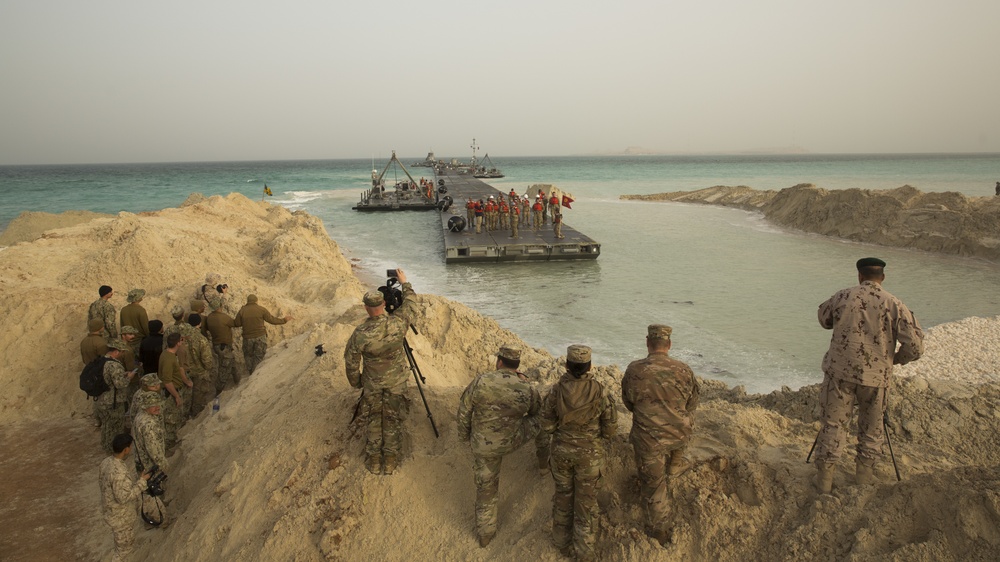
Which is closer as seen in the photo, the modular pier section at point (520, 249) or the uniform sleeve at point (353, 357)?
the uniform sleeve at point (353, 357)

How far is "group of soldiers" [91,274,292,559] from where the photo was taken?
5.34 m

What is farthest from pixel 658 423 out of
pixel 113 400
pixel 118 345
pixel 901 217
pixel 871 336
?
pixel 901 217

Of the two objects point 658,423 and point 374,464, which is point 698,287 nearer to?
point 658,423

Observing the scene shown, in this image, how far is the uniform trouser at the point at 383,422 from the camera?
16.8ft

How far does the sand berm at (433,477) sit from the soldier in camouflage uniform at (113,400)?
569 mm

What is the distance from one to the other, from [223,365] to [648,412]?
7137mm

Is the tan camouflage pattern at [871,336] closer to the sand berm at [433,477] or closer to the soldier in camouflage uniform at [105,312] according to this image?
the sand berm at [433,477]

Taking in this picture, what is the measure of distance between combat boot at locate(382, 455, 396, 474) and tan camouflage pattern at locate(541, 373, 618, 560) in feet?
5.44

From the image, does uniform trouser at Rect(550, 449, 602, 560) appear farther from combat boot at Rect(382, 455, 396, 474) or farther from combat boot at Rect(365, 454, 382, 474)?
combat boot at Rect(365, 454, 382, 474)

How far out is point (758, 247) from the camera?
82.8 feet

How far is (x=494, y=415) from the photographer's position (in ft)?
14.8

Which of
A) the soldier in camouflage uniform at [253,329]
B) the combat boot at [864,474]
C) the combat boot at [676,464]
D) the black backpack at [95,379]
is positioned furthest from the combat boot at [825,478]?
the black backpack at [95,379]

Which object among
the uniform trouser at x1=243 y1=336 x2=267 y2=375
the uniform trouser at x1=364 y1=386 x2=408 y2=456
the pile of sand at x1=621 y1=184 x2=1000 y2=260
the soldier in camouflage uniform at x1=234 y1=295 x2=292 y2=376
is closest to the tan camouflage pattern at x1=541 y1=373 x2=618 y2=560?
the uniform trouser at x1=364 y1=386 x2=408 y2=456

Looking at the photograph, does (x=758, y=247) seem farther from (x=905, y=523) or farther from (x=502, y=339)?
(x=905, y=523)
